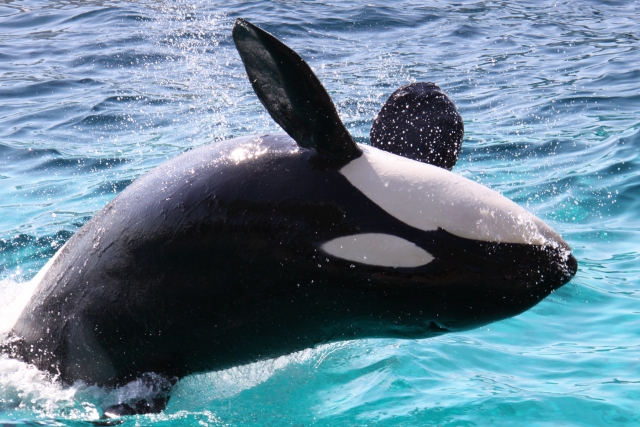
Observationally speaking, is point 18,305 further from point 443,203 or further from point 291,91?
point 443,203

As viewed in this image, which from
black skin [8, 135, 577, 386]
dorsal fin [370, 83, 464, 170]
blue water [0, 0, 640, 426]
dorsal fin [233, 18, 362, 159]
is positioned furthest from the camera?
blue water [0, 0, 640, 426]

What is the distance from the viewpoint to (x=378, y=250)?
3.98 meters

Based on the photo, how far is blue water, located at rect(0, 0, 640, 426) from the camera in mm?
5480

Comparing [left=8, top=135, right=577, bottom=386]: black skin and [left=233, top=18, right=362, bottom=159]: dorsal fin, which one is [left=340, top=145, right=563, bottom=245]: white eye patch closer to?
[left=8, top=135, right=577, bottom=386]: black skin

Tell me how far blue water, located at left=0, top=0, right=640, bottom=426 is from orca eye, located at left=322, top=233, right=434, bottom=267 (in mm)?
1670

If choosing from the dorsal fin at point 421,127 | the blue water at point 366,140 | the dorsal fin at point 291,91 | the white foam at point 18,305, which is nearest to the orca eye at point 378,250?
the dorsal fin at point 291,91

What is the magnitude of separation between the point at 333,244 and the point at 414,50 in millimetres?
17951

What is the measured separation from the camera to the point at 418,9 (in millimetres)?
27531

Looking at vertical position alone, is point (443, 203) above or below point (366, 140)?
above

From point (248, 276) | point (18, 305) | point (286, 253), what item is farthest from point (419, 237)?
point (18, 305)

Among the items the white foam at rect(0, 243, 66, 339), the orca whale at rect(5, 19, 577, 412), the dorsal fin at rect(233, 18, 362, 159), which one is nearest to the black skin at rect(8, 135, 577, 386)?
the orca whale at rect(5, 19, 577, 412)

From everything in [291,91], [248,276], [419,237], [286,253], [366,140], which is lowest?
[366,140]

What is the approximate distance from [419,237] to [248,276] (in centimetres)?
100

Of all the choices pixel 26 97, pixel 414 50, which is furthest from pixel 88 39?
pixel 414 50
